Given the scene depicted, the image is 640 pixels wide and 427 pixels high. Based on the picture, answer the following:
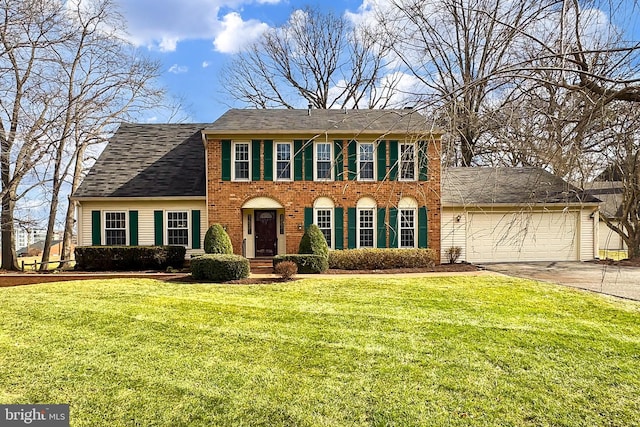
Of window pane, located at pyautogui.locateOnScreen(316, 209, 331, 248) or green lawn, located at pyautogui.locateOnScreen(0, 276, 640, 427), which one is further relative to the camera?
window pane, located at pyautogui.locateOnScreen(316, 209, 331, 248)

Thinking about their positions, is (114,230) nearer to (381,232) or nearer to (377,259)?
(377,259)

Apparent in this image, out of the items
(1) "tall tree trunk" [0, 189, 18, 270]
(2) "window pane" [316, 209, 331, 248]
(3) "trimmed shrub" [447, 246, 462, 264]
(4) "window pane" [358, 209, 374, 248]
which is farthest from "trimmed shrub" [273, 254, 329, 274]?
(1) "tall tree trunk" [0, 189, 18, 270]

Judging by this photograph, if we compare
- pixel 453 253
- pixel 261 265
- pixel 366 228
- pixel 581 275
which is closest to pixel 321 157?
pixel 366 228

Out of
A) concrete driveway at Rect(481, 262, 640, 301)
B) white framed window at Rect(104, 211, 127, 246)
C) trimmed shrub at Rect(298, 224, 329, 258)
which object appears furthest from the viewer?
white framed window at Rect(104, 211, 127, 246)

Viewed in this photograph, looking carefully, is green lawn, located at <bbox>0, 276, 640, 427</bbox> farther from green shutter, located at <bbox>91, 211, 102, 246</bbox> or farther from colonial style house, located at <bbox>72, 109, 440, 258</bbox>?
green shutter, located at <bbox>91, 211, 102, 246</bbox>

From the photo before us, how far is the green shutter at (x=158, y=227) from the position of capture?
1570 cm

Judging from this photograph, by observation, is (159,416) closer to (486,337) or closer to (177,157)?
(486,337)

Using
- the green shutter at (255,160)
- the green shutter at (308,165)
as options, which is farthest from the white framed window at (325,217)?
the green shutter at (255,160)

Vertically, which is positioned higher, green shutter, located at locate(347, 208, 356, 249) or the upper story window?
the upper story window

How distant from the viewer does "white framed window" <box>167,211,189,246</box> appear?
1578 centimetres

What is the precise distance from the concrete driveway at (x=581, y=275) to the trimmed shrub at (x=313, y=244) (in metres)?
6.02

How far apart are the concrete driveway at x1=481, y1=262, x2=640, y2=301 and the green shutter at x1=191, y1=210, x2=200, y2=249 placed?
1108 centimetres

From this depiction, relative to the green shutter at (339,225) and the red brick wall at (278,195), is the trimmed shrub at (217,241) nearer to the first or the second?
the red brick wall at (278,195)

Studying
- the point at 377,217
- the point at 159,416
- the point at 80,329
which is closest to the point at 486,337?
the point at 159,416
